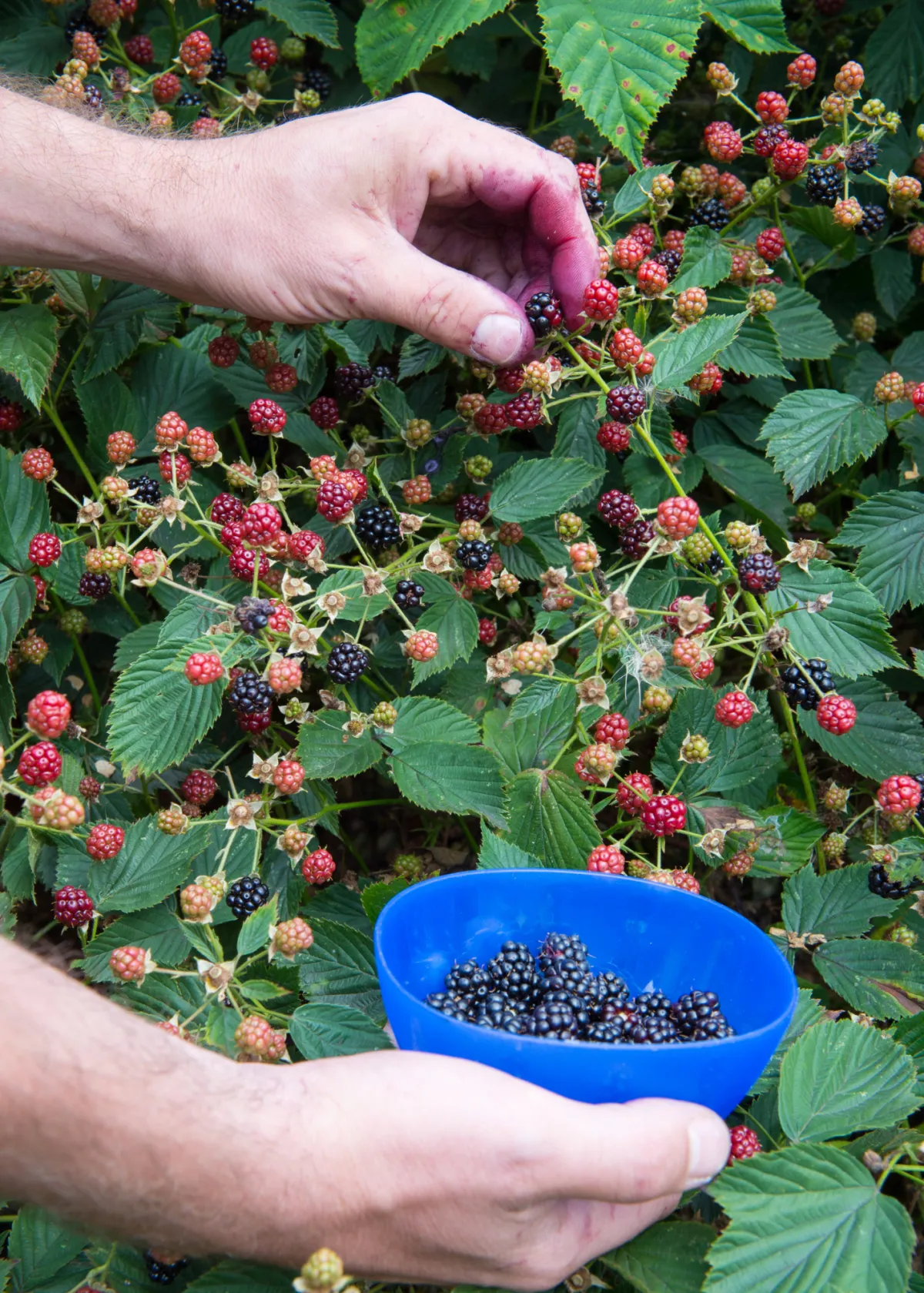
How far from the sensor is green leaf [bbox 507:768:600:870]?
1681 millimetres

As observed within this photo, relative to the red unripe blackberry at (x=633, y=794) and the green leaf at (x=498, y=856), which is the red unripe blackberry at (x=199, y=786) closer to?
the green leaf at (x=498, y=856)

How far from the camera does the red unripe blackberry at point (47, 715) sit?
1.51 meters

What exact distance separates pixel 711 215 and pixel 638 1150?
182 cm

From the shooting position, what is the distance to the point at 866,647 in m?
1.74

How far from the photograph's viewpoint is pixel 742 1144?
1399 millimetres

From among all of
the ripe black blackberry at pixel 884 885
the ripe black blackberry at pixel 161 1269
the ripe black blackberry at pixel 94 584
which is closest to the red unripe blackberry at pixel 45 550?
the ripe black blackberry at pixel 94 584

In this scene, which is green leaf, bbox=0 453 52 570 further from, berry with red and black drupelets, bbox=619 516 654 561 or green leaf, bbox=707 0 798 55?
Answer: green leaf, bbox=707 0 798 55

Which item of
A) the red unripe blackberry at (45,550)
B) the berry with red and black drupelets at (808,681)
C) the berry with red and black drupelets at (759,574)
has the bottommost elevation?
the red unripe blackberry at (45,550)

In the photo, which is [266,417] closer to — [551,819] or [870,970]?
[551,819]

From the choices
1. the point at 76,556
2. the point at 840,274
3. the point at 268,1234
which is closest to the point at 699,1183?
the point at 268,1234

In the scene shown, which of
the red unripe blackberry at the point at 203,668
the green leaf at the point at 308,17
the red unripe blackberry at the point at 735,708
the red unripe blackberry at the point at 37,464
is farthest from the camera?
the green leaf at the point at 308,17

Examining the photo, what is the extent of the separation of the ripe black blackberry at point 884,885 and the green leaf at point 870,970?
8 centimetres

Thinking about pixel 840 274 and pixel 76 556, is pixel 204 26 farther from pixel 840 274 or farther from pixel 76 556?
pixel 840 274

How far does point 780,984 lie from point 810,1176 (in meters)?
0.25
